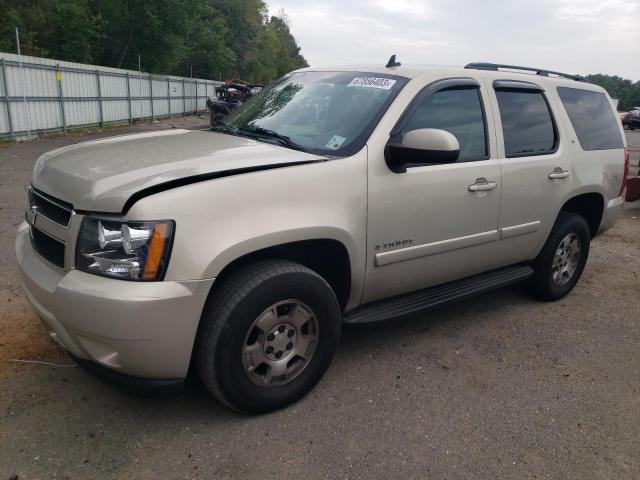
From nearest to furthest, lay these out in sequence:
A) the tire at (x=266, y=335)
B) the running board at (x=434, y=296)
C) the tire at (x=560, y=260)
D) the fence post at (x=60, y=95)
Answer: the tire at (x=266, y=335)
the running board at (x=434, y=296)
the tire at (x=560, y=260)
the fence post at (x=60, y=95)

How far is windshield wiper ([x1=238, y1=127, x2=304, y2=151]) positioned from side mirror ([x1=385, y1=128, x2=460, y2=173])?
0.57m

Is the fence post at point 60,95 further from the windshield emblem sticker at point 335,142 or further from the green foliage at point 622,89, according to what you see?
the green foliage at point 622,89

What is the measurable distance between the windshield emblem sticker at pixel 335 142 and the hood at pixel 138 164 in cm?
17

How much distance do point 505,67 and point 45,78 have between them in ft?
47.8

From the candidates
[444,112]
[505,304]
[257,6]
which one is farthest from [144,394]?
[257,6]

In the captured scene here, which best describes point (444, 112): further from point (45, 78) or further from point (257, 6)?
point (257, 6)

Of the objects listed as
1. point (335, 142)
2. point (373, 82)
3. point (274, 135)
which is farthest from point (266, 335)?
point (373, 82)

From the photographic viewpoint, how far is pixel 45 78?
595 inches

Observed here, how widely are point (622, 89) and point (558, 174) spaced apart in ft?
332

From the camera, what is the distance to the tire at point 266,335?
2.55m

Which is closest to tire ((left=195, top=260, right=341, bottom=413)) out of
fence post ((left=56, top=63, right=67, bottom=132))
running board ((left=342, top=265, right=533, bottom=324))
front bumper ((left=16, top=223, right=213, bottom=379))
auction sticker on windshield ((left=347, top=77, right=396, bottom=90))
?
front bumper ((left=16, top=223, right=213, bottom=379))

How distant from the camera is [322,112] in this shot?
341cm

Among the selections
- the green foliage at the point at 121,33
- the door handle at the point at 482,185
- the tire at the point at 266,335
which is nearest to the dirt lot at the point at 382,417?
the tire at the point at 266,335

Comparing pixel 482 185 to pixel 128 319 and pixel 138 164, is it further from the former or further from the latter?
pixel 128 319
